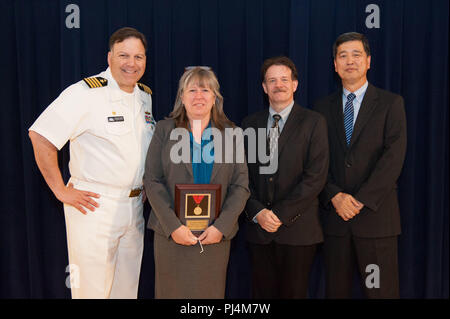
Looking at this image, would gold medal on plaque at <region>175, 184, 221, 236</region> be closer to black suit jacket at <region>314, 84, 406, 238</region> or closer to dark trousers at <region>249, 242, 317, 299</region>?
dark trousers at <region>249, 242, 317, 299</region>

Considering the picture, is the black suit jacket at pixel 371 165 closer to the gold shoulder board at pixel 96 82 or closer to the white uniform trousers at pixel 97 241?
the white uniform trousers at pixel 97 241

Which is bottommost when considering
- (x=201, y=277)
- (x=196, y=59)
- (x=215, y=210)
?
(x=201, y=277)

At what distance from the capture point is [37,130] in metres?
2.24

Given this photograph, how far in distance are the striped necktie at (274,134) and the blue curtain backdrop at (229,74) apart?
804 mm

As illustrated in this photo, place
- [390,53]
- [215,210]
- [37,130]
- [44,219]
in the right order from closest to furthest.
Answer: [215,210], [37,130], [390,53], [44,219]

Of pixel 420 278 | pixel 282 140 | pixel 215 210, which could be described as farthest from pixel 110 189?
pixel 420 278

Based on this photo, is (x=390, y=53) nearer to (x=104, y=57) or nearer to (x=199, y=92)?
(x=199, y=92)

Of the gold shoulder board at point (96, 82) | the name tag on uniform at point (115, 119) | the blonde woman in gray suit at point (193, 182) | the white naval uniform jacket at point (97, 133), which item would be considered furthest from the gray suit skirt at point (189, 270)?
the gold shoulder board at point (96, 82)

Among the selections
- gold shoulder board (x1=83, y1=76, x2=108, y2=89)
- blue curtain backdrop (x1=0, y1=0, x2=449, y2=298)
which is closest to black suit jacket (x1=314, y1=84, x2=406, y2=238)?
blue curtain backdrop (x1=0, y1=0, x2=449, y2=298)

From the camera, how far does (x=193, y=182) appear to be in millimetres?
2139

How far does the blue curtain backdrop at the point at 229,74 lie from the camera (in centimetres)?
307

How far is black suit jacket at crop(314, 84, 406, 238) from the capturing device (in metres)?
2.31

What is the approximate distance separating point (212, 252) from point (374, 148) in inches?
49.0

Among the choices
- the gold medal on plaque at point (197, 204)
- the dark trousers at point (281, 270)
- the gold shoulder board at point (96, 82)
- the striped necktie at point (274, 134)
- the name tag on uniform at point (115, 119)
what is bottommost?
the dark trousers at point (281, 270)
